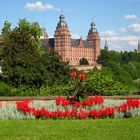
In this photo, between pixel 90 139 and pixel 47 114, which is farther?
pixel 47 114

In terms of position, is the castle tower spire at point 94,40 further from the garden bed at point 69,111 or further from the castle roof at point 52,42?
the garden bed at point 69,111

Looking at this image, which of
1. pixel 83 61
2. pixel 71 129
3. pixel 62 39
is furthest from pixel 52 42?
pixel 71 129

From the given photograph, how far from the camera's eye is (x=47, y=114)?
11.0m

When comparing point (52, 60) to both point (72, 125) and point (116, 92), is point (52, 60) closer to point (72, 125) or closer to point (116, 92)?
point (116, 92)

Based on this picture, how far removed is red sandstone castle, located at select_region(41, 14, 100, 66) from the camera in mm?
147875

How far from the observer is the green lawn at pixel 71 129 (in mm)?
8367

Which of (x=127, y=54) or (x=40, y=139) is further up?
(x=127, y=54)

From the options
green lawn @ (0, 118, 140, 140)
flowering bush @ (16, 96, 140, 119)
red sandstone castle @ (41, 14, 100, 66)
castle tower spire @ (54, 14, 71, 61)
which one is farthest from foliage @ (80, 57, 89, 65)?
green lawn @ (0, 118, 140, 140)

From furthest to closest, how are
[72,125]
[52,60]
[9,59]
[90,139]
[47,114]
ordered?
[52,60] → [9,59] → [47,114] → [72,125] → [90,139]

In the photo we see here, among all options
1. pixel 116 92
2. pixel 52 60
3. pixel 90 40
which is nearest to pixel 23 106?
pixel 116 92

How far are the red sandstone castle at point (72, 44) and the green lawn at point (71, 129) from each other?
121869mm

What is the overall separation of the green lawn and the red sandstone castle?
400 feet

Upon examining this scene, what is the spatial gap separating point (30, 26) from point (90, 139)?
4578cm

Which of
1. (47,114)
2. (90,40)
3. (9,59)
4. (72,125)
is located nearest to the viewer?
(72,125)
